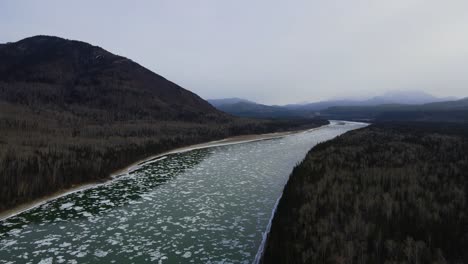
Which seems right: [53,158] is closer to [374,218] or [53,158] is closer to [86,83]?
[374,218]

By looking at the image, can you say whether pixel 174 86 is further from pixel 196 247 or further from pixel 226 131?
pixel 196 247

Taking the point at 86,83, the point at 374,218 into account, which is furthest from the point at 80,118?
the point at 374,218

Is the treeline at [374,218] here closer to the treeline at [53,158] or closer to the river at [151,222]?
the river at [151,222]

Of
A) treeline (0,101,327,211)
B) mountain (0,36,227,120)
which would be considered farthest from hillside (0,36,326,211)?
mountain (0,36,227,120)

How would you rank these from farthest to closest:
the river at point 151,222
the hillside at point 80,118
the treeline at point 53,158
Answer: the hillside at point 80,118
the treeline at point 53,158
the river at point 151,222

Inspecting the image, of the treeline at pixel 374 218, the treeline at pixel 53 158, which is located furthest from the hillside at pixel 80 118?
the treeline at pixel 374 218

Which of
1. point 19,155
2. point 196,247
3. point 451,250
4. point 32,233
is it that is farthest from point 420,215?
point 19,155
